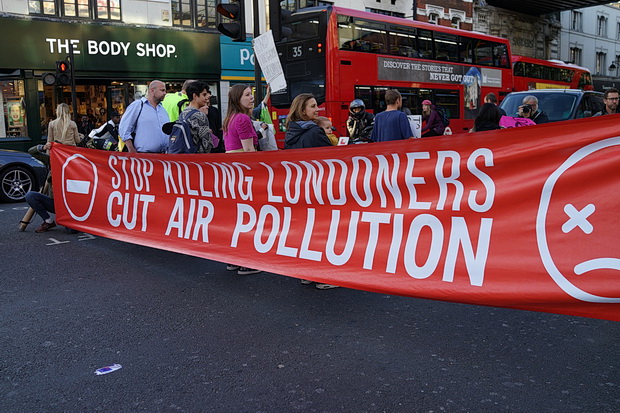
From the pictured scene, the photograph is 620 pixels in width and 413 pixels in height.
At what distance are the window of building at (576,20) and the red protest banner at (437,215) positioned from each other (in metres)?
47.3

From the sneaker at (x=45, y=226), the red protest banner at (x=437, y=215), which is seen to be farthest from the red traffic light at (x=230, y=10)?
the red protest banner at (x=437, y=215)

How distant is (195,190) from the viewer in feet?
19.6

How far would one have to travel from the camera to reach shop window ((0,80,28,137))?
18.9 m

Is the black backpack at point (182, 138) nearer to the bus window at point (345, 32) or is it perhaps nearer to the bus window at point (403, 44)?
the bus window at point (345, 32)

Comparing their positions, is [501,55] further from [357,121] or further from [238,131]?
[238,131]

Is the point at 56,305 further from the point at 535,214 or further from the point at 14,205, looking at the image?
the point at 14,205

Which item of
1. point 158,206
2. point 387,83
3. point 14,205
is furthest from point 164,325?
point 387,83

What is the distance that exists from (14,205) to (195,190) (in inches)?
276

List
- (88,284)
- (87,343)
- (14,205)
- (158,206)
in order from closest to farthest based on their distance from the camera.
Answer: (87,343) < (88,284) < (158,206) < (14,205)

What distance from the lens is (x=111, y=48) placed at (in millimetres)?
20688

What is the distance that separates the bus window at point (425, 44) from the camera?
57.2ft

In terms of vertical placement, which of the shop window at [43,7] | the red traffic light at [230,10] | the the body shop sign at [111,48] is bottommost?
the red traffic light at [230,10]

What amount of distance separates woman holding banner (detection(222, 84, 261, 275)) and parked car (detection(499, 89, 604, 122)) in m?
6.97

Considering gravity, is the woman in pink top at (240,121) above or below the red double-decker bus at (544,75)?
below
